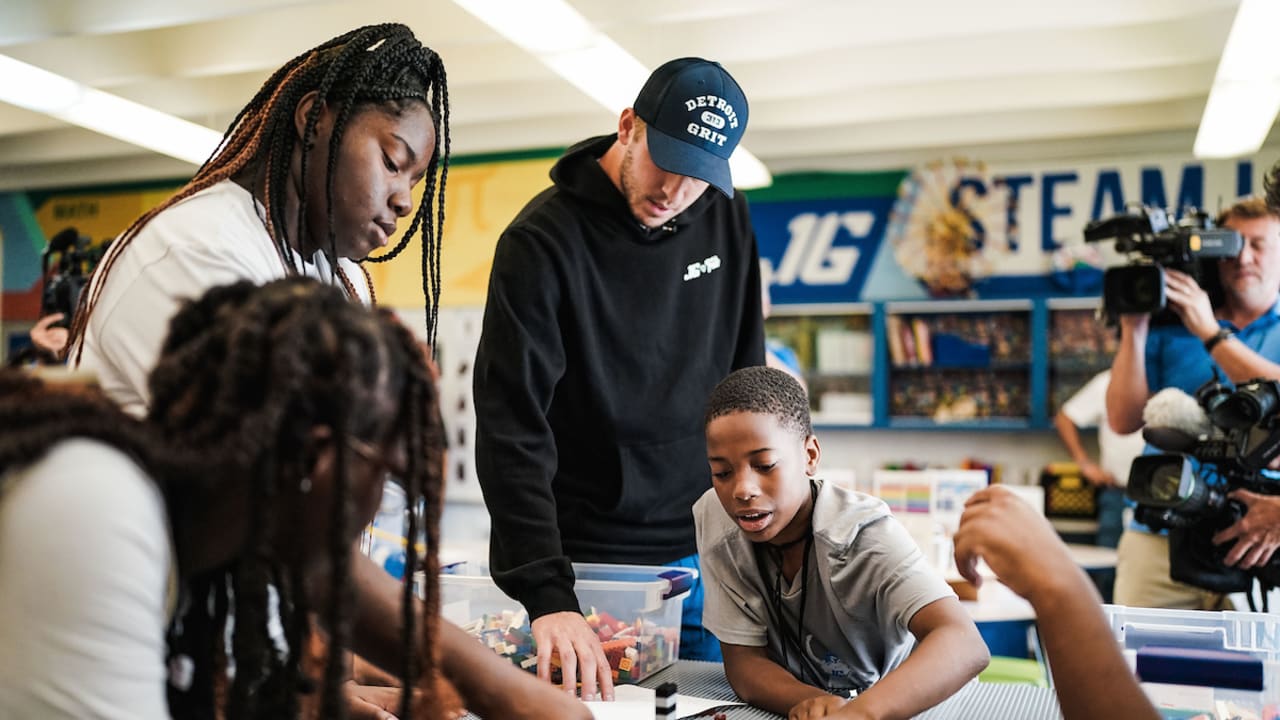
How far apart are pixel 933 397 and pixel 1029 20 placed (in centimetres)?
259

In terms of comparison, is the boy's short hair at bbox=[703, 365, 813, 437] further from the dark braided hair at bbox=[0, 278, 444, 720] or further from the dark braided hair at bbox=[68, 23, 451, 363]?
the dark braided hair at bbox=[0, 278, 444, 720]

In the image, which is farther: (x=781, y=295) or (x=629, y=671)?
(x=781, y=295)

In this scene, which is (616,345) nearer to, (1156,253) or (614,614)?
(614,614)

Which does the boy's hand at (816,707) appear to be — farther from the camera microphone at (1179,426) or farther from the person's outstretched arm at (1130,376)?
the person's outstretched arm at (1130,376)

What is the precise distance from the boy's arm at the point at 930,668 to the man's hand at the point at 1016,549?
256 mm

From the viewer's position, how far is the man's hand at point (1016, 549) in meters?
1.07

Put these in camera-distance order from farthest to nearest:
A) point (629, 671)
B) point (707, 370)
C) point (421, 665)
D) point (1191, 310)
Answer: point (1191, 310)
point (707, 370)
point (629, 671)
point (421, 665)

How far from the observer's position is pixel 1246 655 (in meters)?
1.41

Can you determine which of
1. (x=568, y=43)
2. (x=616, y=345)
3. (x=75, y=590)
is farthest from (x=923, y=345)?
(x=75, y=590)

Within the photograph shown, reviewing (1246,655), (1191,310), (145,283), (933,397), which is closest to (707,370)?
(1246,655)

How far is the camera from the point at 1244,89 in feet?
15.4

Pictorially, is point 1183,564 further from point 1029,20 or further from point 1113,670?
point 1029,20

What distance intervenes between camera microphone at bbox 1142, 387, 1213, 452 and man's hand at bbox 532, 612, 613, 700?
4.95 feet

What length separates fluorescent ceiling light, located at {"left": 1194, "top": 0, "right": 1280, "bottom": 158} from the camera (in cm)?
390
